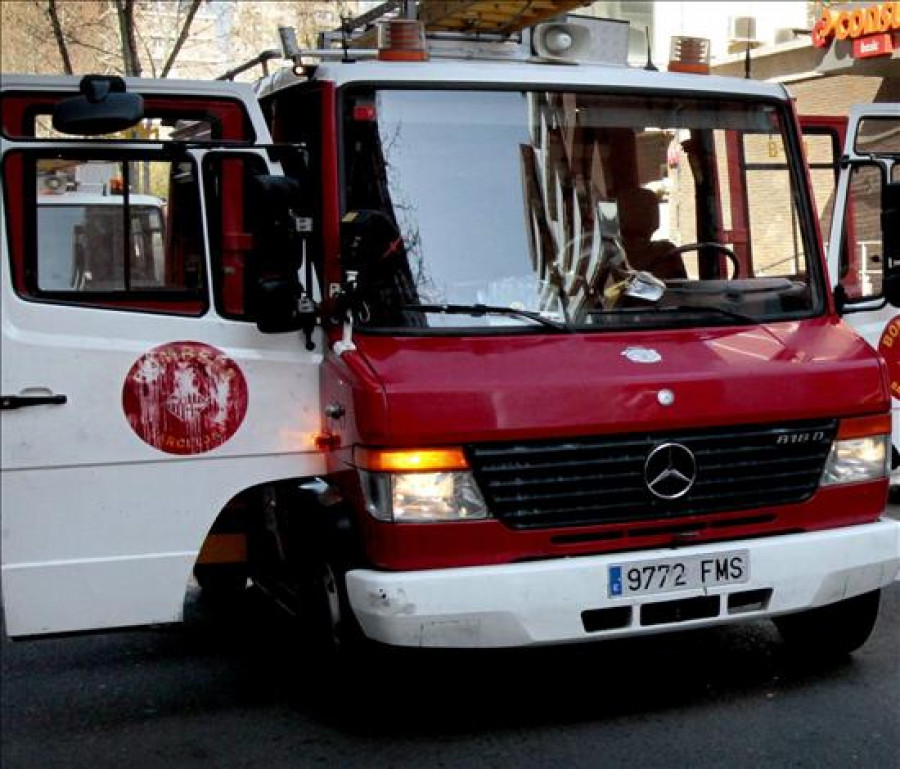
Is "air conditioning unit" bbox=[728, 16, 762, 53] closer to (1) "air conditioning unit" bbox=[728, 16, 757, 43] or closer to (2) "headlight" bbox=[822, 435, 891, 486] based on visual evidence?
(1) "air conditioning unit" bbox=[728, 16, 757, 43]

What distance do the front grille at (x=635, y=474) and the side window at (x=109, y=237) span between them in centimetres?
133

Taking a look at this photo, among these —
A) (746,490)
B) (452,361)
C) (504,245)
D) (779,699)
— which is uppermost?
(504,245)

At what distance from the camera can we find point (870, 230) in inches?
314

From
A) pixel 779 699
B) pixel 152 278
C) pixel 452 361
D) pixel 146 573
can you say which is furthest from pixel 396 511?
pixel 779 699

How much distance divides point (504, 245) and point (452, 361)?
0.61m

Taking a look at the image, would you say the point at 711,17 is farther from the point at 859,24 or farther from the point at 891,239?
the point at 891,239

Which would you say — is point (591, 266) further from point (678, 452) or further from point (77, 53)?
point (77, 53)

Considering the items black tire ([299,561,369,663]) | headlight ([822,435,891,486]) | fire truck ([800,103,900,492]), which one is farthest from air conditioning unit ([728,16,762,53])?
black tire ([299,561,369,663])

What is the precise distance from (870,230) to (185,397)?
159 inches

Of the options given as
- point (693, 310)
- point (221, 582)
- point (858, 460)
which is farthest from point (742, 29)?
point (858, 460)

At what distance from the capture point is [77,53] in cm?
2864

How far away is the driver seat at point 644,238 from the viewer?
19.8 ft

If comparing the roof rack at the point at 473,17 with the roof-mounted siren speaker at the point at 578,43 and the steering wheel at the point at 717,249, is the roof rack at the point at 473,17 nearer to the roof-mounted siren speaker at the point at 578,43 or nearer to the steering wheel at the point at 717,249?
the roof-mounted siren speaker at the point at 578,43

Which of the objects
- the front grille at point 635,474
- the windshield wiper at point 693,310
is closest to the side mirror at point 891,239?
the windshield wiper at point 693,310
